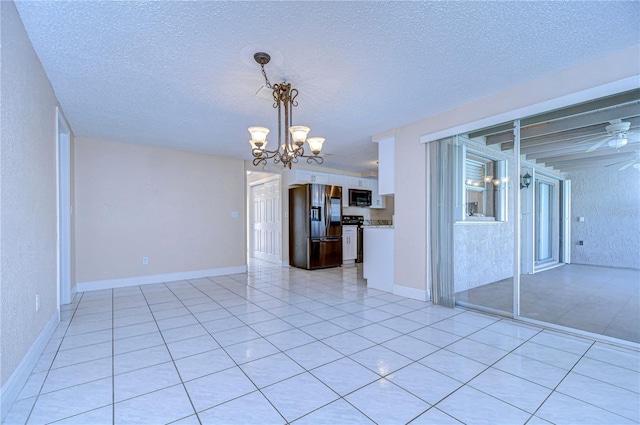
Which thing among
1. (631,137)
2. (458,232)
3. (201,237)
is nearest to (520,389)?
(458,232)

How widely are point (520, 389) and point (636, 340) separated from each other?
1436 mm

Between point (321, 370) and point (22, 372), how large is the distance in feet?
6.22

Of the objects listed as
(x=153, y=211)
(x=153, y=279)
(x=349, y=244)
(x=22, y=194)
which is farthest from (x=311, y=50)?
(x=349, y=244)

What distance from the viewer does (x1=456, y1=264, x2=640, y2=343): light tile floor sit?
2.51 meters

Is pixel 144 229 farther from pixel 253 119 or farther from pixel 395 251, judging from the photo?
pixel 395 251

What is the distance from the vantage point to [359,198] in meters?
7.35

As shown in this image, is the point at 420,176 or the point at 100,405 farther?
the point at 420,176

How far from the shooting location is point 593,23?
6.32ft

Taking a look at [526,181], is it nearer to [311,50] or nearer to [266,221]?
[311,50]

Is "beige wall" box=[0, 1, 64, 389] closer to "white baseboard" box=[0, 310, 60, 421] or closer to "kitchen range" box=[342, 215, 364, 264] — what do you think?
"white baseboard" box=[0, 310, 60, 421]

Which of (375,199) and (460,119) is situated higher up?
(460,119)

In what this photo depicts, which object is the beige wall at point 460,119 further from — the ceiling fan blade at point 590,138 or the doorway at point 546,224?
the doorway at point 546,224

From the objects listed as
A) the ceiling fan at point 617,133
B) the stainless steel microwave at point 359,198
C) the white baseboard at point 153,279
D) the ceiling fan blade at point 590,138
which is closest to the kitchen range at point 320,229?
the stainless steel microwave at point 359,198

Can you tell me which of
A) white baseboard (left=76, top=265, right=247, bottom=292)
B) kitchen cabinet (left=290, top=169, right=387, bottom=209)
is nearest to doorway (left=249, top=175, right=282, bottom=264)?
kitchen cabinet (left=290, top=169, right=387, bottom=209)
